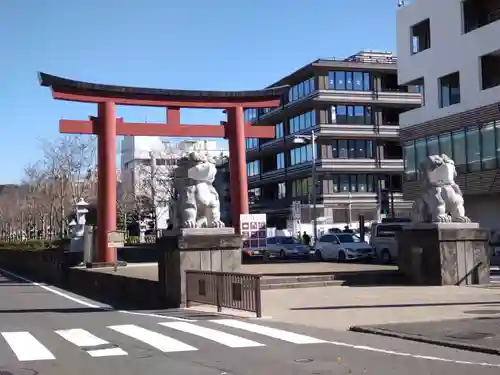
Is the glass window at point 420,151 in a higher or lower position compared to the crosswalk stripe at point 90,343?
higher

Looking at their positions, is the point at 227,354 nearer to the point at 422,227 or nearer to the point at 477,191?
the point at 422,227

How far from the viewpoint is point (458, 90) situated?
141 ft

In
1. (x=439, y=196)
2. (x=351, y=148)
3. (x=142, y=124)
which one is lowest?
(x=439, y=196)

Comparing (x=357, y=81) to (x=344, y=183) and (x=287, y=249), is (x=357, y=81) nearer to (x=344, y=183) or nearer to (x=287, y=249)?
(x=344, y=183)

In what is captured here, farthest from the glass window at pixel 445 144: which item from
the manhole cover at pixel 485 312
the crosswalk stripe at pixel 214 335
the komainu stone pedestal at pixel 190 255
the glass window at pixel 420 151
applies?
the crosswalk stripe at pixel 214 335

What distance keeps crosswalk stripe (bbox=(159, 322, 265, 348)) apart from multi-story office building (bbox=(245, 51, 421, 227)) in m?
51.6

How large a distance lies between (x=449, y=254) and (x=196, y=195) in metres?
7.50

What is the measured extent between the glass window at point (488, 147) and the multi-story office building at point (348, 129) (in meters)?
24.8

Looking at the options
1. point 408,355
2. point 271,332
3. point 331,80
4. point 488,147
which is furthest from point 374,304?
point 331,80

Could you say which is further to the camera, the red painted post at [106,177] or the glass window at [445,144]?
the glass window at [445,144]

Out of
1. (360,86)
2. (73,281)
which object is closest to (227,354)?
(73,281)

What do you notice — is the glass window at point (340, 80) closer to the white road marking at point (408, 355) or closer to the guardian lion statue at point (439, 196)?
the guardian lion statue at point (439, 196)

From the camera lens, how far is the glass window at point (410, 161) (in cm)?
4669

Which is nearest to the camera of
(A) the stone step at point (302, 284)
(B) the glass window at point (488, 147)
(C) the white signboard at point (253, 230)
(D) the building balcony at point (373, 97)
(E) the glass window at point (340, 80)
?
(A) the stone step at point (302, 284)
